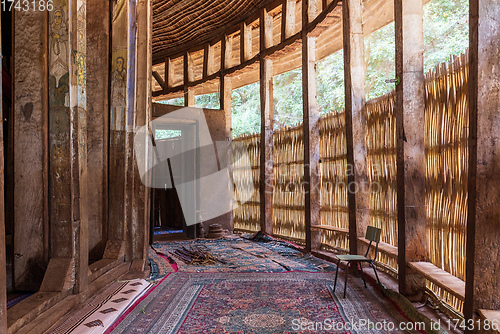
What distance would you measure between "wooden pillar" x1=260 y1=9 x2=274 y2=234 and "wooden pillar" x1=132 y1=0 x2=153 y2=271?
9.12 feet

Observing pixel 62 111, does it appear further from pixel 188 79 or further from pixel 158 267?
pixel 188 79

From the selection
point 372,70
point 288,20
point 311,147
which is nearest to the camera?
point 311,147

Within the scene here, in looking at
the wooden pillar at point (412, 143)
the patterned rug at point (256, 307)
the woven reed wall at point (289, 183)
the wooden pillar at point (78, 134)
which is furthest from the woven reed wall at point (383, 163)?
the wooden pillar at point (78, 134)

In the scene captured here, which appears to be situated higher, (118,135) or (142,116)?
(142,116)

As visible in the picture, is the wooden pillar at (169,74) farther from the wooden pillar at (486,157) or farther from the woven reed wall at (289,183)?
the wooden pillar at (486,157)

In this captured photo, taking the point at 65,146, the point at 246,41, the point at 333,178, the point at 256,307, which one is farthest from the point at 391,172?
the point at 246,41

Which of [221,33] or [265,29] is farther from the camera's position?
[221,33]

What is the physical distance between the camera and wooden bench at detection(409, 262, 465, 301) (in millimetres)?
2934

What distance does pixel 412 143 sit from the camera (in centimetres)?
382

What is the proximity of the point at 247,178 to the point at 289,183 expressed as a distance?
1.59 m

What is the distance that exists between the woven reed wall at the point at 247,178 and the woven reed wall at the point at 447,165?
16.5 ft

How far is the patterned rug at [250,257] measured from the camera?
547 centimetres

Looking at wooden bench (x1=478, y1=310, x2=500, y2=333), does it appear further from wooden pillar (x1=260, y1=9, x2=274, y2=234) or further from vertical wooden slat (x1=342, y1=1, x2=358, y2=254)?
wooden pillar (x1=260, y1=9, x2=274, y2=234)

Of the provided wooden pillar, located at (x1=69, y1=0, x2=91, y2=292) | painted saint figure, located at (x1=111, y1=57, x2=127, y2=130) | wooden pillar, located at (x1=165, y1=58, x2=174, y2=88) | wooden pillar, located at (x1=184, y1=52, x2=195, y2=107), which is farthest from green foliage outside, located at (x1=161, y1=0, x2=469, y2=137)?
wooden pillar, located at (x1=69, y1=0, x2=91, y2=292)
